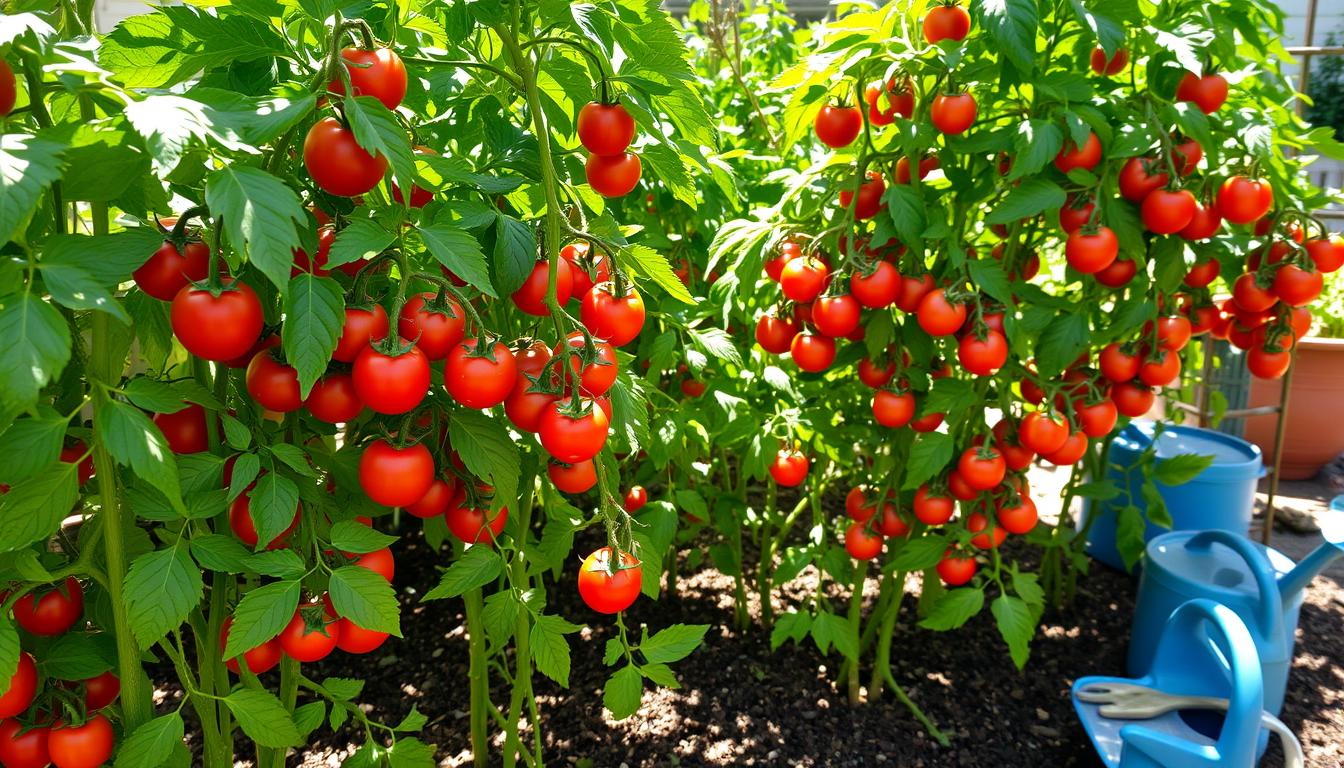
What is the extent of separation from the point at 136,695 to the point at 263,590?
231 millimetres

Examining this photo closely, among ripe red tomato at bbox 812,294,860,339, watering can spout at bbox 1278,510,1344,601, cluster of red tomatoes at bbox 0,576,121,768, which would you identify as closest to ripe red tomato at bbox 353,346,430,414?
cluster of red tomatoes at bbox 0,576,121,768

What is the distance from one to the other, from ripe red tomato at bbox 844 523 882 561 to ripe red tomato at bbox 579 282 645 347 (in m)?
1.16

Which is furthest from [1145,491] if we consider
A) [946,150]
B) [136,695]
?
[136,695]

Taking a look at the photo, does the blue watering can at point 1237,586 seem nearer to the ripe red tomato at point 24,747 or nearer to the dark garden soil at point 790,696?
the dark garden soil at point 790,696

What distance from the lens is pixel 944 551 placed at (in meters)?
1.92

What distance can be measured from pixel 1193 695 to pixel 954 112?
4.66 feet

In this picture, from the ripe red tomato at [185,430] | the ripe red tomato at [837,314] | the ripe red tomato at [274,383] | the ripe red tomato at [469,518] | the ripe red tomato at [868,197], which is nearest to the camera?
the ripe red tomato at [274,383]

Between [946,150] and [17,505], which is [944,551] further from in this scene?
[17,505]

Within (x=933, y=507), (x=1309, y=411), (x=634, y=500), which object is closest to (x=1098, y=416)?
(x=933, y=507)

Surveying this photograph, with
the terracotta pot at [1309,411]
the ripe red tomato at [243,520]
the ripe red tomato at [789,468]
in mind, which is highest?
the ripe red tomato at [243,520]

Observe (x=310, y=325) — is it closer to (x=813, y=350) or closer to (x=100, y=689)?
(x=100, y=689)

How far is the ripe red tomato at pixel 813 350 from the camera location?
5.71 ft

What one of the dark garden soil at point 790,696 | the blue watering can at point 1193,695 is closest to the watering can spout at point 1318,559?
the blue watering can at point 1193,695

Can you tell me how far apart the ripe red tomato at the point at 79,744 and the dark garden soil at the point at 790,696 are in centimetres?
105
